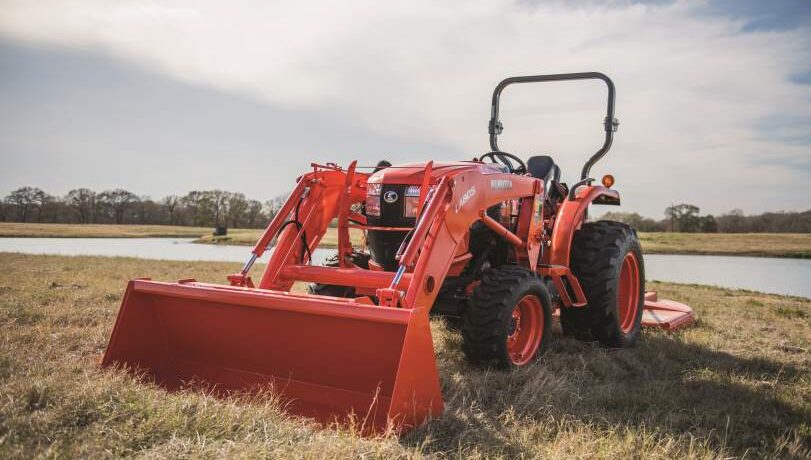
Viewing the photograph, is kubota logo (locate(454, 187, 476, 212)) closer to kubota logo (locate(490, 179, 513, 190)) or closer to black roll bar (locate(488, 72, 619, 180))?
kubota logo (locate(490, 179, 513, 190))

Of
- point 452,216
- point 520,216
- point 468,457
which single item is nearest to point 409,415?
point 468,457

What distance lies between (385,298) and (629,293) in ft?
11.7

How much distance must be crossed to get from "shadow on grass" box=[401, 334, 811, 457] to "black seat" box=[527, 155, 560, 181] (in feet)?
5.76

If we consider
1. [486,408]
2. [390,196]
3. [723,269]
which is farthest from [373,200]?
[723,269]

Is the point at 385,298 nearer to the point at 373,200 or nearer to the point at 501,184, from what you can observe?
the point at 373,200

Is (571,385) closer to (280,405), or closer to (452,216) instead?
(452,216)

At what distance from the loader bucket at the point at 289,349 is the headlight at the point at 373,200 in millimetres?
1174

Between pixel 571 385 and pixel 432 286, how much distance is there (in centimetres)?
117

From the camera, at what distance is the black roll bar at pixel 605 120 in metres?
5.80

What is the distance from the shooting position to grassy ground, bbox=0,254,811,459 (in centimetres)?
271

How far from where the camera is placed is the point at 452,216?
4.02 m

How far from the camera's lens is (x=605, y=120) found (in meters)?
5.84

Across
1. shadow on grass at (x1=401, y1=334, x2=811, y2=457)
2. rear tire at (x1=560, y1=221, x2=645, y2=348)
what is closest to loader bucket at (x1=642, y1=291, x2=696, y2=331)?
rear tire at (x1=560, y1=221, x2=645, y2=348)

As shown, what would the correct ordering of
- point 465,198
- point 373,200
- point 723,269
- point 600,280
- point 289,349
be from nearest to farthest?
point 289,349 → point 465,198 → point 373,200 → point 600,280 → point 723,269
